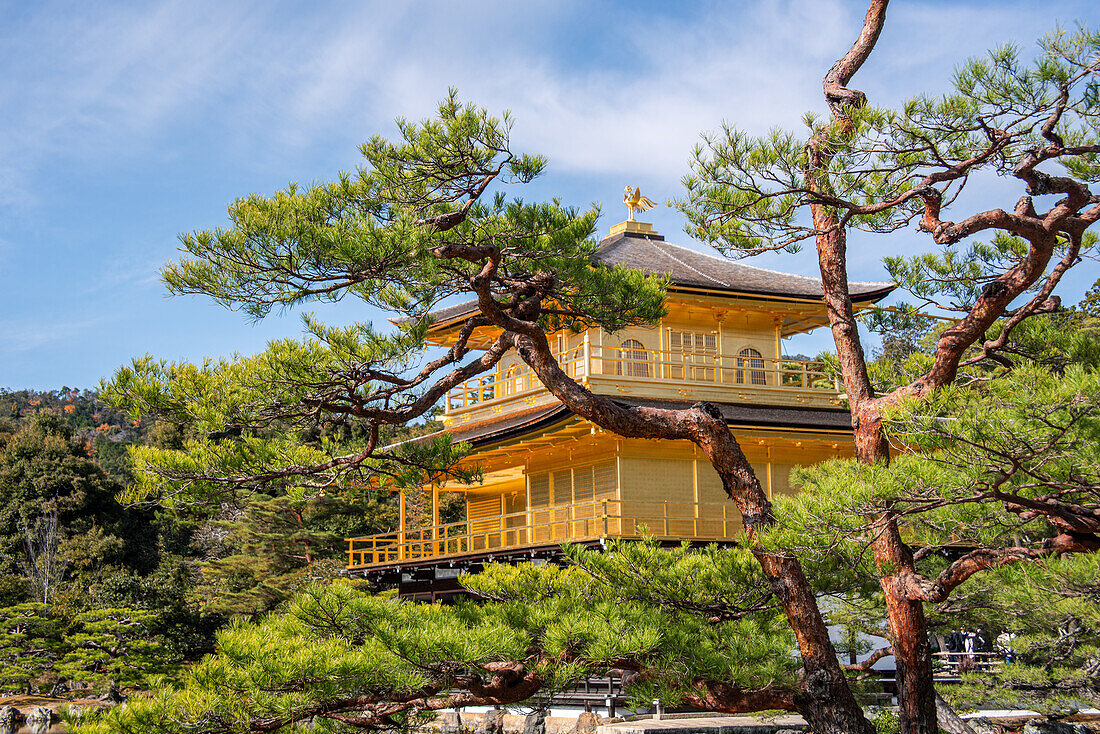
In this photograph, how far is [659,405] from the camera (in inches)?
610

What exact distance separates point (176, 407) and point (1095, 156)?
20.4ft

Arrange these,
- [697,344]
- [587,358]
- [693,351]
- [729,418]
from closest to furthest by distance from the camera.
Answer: [729,418] → [587,358] → [693,351] → [697,344]

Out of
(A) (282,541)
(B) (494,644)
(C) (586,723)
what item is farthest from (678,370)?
(A) (282,541)

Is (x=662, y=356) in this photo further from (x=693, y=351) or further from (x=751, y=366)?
(x=751, y=366)

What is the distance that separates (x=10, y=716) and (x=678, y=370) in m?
13.9

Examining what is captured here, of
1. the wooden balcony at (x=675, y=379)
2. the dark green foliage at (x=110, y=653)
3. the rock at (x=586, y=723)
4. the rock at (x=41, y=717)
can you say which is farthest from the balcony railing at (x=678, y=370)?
the rock at (x=41, y=717)

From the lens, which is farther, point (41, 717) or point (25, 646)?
point (25, 646)

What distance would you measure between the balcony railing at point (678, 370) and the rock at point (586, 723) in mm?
5521

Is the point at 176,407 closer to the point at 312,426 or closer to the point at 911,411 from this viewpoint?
the point at 312,426

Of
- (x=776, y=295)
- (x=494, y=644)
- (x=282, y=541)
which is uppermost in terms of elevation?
(x=776, y=295)

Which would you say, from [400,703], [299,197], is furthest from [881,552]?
[299,197]

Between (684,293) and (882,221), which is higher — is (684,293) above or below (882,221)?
above

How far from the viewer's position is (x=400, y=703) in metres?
5.77

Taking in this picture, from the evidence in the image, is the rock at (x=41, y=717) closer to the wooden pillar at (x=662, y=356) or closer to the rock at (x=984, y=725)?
the wooden pillar at (x=662, y=356)
